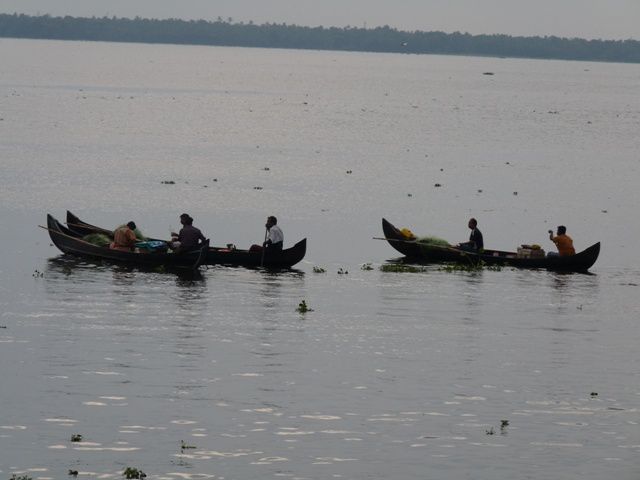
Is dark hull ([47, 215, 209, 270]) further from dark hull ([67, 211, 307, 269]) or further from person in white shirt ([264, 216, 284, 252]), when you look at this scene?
person in white shirt ([264, 216, 284, 252])

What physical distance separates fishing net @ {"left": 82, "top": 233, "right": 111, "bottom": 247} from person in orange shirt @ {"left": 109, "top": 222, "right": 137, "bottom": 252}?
1.37m

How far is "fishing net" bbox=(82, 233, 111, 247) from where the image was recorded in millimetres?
46188

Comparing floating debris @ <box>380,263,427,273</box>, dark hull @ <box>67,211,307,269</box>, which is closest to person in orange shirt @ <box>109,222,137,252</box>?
dark hull @ <box>67,211,307,269</box>

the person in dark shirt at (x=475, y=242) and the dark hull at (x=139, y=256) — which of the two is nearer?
the dark hull at (x=139, y=256)

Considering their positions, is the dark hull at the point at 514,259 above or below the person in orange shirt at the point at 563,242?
below

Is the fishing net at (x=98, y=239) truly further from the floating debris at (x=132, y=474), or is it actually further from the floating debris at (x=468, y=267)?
the floating debris at (x=132, y=474)

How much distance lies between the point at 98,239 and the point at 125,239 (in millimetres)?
2144

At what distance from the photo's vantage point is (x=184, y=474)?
23.7 m

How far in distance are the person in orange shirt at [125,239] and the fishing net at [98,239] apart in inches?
54.1

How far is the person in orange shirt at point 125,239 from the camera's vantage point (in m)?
44.4

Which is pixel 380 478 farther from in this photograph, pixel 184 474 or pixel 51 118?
pixel 51 118

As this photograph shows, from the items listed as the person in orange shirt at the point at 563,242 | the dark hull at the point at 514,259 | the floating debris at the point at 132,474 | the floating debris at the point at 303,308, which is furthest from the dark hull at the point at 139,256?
the floating debris at the point at 132,474

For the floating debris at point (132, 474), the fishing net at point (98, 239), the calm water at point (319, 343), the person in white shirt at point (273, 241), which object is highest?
the person in white shirt at point (273, 241)

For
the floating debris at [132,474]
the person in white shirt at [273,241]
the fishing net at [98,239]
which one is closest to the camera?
the floating debris at [132,474]
